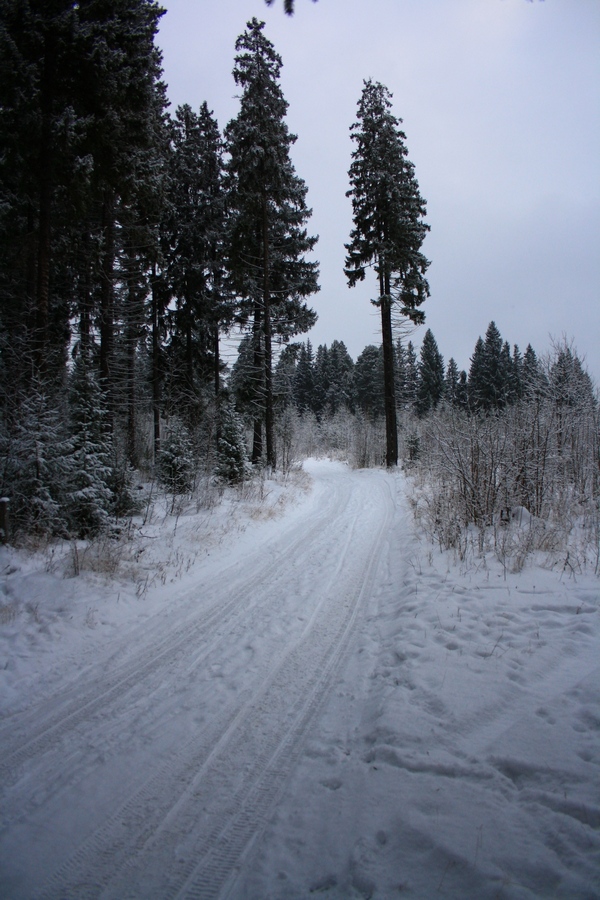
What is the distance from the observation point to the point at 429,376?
54219 millimetres

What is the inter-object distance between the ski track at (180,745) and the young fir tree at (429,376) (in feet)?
167

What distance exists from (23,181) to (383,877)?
14.1m

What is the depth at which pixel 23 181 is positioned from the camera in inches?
391

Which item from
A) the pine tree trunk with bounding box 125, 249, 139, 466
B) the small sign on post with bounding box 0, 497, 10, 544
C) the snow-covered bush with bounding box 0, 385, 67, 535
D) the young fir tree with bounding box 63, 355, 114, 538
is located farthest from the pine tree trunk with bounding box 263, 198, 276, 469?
the small sign on post with bounding box 0, 497, 10, 544

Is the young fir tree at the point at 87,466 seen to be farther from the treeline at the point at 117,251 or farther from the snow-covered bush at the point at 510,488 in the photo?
the snow-covered bush at the point at 510,488

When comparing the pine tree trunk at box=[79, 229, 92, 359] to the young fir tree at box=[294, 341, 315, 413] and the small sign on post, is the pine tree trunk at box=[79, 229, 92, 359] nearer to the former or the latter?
the small sign on post

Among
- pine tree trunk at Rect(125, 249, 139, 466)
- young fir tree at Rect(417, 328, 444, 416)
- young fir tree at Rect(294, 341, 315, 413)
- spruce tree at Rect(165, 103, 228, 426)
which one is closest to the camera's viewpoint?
pine tree trunk at Rect(125, 249, 139, 466)

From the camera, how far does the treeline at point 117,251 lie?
7.69m

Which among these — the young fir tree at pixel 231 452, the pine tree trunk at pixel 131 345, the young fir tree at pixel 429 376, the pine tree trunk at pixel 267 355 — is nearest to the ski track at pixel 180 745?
the young fir tree at pixel 231 452

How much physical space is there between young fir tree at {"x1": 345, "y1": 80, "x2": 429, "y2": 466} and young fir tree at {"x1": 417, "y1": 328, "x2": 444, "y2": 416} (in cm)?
3351

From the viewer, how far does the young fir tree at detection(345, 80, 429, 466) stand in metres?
19.6

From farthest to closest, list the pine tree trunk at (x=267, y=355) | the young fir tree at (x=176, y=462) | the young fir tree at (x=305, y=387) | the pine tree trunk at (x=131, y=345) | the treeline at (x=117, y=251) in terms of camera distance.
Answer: the young fir tree at (x=305, y=387) < the pine tree trunk at (x=267, y=355) < the pine tree trunk at (x=131, y=345) < the young fir tree at (x=176, y=462) < the treeline at (x=117, y=251)

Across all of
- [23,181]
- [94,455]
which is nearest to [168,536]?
[94,455]

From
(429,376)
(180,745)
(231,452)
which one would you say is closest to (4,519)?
(180,745)
